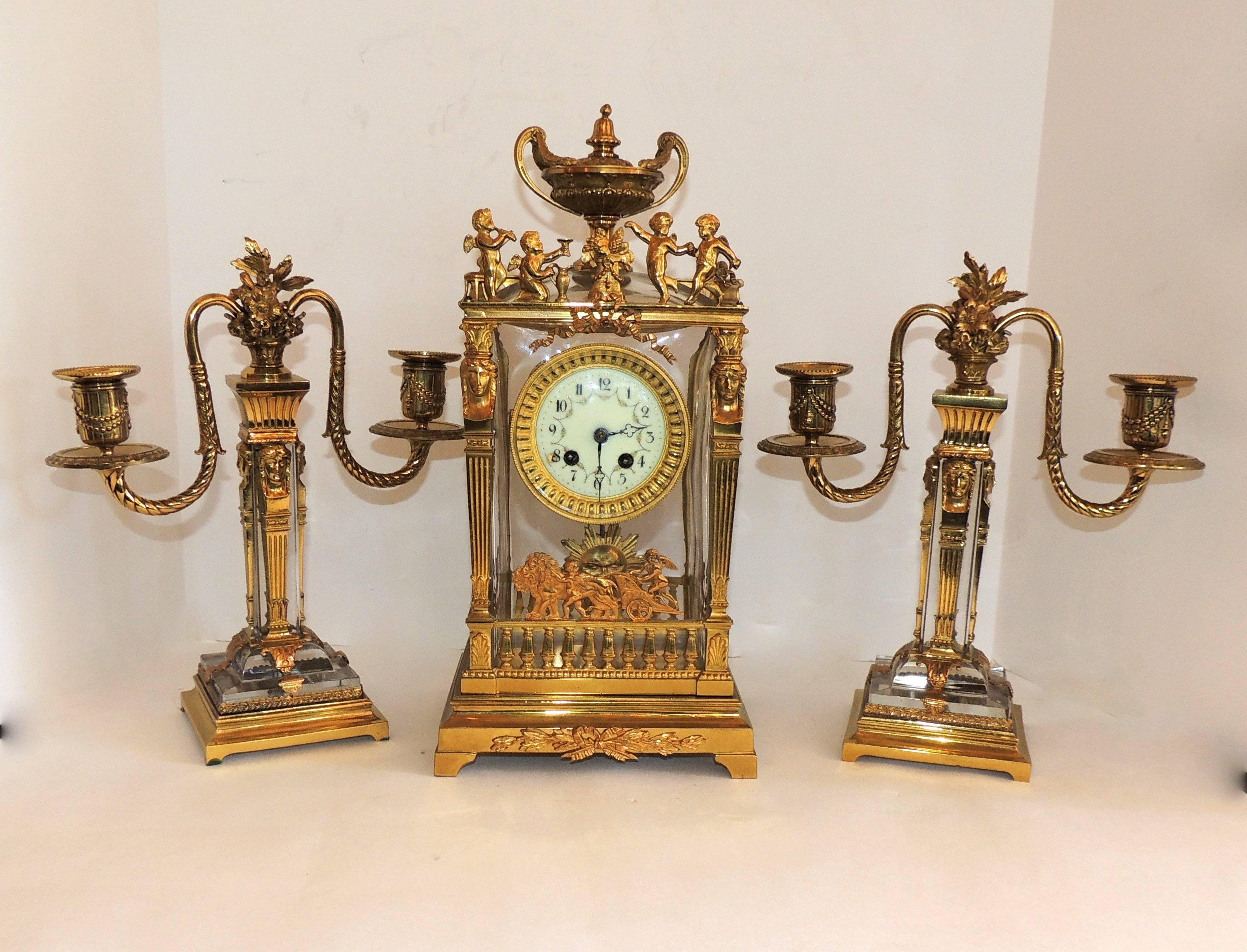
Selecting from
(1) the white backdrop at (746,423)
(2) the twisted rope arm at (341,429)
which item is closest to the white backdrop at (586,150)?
(1) the white backdrop at (746,423)

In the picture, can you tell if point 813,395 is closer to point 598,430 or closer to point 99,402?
point 598,430

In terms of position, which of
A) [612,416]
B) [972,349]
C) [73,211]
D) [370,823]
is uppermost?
[73,211]

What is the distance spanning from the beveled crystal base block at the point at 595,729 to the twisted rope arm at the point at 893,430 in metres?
0.35

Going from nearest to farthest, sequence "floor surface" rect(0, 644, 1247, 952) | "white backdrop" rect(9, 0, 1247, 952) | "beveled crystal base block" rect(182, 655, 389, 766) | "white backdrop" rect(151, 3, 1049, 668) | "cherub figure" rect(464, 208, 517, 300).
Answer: "floor surface" rect(0, 644, 1247, 952) → "white backdrop" rect(9, 0, 1247, 952) → "cherub figure" rect(464, 208, 517, 300) → "beveled crystal base block" rect(182, 655, 389, 766) → "white backdrop" rect(151, 3, 1049, 668)

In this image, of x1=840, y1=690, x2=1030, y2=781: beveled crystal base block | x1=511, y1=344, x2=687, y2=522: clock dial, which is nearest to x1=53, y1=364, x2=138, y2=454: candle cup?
x1=511, y1=344, x2=687, y2=522: clock dial

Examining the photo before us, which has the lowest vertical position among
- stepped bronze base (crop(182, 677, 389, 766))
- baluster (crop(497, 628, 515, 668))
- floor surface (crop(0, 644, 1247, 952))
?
floor surface (crop(0, 644, 1247, 952))

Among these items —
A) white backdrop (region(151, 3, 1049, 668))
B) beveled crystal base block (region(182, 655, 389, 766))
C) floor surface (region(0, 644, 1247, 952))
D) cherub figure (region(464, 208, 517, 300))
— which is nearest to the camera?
floor surface (region(0, 644, 1247, 952))

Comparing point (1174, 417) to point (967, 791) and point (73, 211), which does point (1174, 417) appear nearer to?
point (967, 791)

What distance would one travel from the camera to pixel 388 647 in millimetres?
2059

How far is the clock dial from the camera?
4.82ft

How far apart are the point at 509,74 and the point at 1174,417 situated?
1.27 m

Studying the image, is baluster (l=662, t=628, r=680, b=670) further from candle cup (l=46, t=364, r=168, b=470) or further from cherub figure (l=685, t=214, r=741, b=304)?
candle cup (l=46, t=364, r=168, b=470)

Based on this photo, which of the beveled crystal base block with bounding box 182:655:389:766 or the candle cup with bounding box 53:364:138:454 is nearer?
the candle cup with bounding box 53:364:138:454

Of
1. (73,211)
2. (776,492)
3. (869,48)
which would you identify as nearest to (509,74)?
(869,48)
